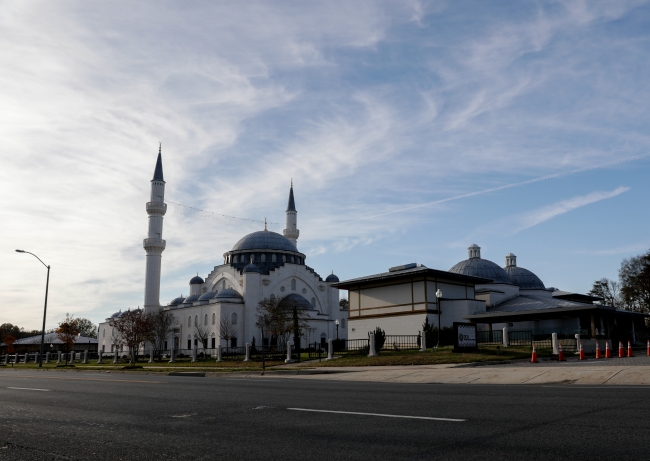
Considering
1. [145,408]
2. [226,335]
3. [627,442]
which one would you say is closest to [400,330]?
[226,335]

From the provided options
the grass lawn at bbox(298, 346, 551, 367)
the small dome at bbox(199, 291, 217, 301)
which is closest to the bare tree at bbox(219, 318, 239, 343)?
the small dome at bbox(199, 291, 217, 301)

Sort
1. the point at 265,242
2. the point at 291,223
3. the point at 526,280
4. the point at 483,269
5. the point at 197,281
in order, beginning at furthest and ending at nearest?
the point at 291,223
the point at 197,281
the point at 265,242
the point at 526,280
the point at 483,269

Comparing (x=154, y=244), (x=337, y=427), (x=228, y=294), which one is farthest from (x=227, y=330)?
(x=337, y=427)

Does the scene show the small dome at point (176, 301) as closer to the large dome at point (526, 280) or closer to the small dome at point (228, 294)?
the small dome at point (228, 294)

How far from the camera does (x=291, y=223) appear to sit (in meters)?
92.8

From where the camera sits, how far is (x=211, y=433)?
7.12m

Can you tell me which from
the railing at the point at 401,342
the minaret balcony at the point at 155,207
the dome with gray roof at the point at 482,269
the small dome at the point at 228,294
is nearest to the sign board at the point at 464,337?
the railing at the point at 401,342

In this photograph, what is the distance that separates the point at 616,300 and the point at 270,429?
86574 mm

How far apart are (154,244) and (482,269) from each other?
137 ft

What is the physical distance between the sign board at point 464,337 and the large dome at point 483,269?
89.8ft

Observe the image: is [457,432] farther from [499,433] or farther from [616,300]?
[616,300]

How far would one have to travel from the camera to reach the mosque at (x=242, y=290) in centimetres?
7400

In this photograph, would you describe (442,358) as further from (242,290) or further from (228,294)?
(242,290)

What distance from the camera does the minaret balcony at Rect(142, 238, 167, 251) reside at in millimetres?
74500
